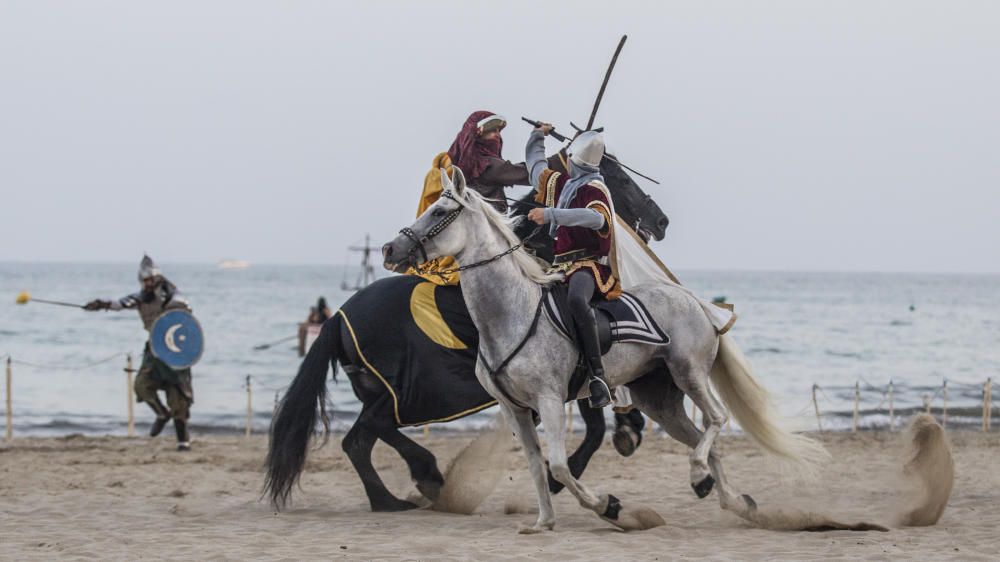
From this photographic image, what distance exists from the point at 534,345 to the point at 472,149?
1.90m

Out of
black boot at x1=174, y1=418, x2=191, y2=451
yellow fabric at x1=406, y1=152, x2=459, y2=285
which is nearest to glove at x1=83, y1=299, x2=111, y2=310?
black boot at x1=174, y1=418, x2=191, y2=451

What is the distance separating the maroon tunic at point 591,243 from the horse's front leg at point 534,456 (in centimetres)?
88

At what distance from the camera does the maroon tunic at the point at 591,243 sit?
7.15 m

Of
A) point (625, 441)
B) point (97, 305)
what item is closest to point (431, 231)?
point (625, 441)

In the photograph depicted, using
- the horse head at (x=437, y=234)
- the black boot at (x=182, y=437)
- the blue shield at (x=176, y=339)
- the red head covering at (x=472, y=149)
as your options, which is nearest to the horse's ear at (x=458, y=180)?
the horse head at (x=437, y=234)

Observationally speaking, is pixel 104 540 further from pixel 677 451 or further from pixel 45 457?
pixel 677 451

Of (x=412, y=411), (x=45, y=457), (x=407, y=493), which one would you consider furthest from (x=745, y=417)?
(x=45, y=457)

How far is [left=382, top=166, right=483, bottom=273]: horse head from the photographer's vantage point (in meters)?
6.63

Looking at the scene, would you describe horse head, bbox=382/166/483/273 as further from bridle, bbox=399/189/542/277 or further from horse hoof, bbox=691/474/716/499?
horse hoof, bbox=691/474/716/499

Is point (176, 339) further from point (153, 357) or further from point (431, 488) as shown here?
point (431, 488)

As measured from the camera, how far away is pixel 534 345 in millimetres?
6902

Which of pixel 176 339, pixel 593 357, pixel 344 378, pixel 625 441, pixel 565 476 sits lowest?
pixel 344 378

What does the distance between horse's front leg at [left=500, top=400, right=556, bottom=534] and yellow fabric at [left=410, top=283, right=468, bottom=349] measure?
979mm

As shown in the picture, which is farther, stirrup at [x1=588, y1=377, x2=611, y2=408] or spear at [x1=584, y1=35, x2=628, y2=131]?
spear at [x1=584, y1=35, x2=628, y2=131]
